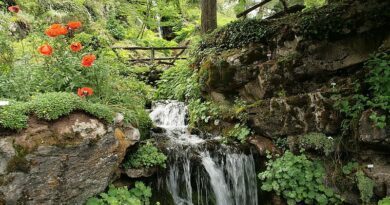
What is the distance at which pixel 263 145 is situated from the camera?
6.41m

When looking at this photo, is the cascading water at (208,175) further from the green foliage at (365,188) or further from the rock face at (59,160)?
the green foliage at (365,188)

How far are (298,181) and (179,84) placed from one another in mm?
5212

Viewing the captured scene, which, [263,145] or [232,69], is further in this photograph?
[232,69]

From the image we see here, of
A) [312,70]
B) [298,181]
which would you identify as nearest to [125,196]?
[298,181]

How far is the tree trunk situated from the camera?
9.79 meters

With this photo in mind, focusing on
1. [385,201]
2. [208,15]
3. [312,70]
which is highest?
[208,15]

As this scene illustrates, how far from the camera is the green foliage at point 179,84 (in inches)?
355

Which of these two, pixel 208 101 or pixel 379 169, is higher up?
pixel 208 101

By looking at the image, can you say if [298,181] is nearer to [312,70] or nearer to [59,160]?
[312,70]

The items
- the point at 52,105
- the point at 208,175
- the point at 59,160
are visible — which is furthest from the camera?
the point at 208,175

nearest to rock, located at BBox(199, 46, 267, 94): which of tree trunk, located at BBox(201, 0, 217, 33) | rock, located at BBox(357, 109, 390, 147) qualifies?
tree trunk, located at BBox(201, 0, 217, 33)

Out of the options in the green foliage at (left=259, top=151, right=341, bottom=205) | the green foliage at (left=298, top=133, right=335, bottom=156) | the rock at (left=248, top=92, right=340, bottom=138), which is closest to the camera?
the green foliage at (left=259, top=151, right=341, bottom=205)

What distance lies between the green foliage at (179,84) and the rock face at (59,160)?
4423mm

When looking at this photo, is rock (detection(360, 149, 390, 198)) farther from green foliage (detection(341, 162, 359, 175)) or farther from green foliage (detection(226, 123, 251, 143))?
green foliage (detection(226, 123, 251, 143))
